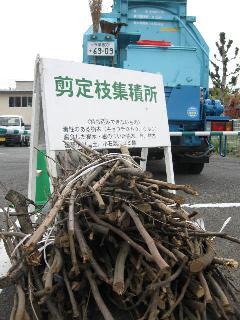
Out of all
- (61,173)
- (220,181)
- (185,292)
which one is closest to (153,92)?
(61,173)

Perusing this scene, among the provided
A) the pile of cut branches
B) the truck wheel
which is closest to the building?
the truck wheel

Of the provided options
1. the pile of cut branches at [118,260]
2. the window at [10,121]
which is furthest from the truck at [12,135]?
the pile of cut branches at [118,260]

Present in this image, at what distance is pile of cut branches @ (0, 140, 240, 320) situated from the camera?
2.95 m

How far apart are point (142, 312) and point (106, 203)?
71cm

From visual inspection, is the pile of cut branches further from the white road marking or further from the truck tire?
the truck tire

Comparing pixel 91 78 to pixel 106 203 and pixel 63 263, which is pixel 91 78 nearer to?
pixel 106 203

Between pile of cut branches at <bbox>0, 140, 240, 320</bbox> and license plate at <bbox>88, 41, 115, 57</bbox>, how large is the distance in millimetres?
4366

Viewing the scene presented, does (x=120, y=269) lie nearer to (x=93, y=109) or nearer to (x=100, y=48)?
(x=93, y=109)

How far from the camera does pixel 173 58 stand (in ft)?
31.8

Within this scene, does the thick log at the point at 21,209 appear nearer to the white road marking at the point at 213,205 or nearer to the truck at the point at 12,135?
the white road marking at the point at 213,205

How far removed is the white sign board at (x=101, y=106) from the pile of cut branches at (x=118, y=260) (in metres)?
1.28

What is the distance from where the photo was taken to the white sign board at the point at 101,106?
15.1ft

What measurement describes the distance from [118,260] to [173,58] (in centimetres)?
722

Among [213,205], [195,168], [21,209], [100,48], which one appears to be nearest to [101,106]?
[21,209]
